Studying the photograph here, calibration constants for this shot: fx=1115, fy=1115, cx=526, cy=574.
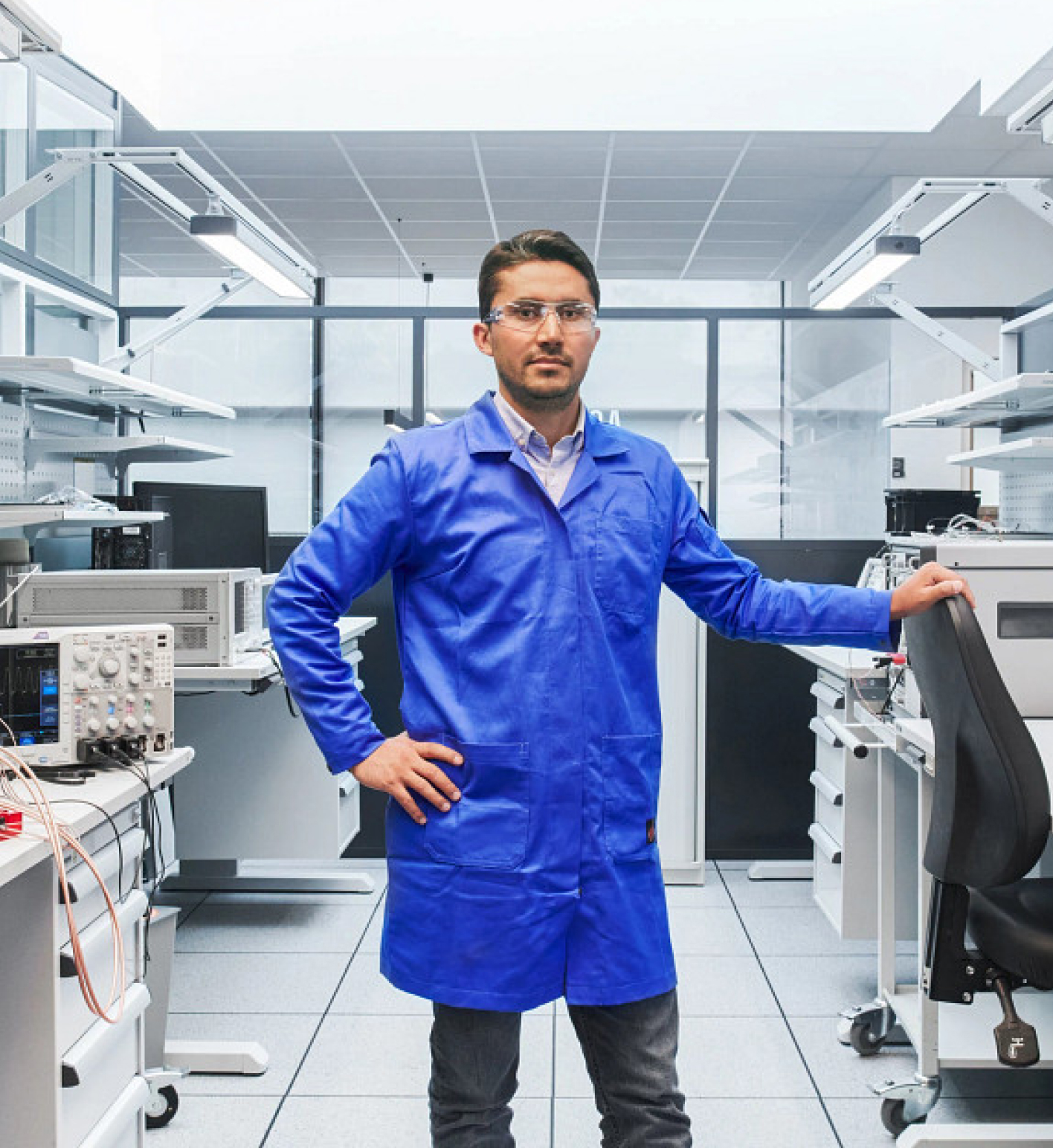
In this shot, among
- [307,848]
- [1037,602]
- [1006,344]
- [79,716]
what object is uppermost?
[1006,344]

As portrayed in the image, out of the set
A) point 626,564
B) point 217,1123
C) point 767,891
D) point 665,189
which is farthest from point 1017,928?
point 665,189

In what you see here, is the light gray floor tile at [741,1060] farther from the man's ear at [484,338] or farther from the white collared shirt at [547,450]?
the man's ear at [484,338]

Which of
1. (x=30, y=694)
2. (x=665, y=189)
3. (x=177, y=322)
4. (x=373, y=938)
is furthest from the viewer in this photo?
(x=665, y=189)

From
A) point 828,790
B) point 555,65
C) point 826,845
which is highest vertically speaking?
point 555,65

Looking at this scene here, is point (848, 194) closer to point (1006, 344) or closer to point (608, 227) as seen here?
point (608, 227)

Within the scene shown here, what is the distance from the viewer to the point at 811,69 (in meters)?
4.91

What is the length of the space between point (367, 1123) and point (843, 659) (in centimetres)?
146

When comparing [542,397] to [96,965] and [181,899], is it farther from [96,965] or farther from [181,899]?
[181,899]

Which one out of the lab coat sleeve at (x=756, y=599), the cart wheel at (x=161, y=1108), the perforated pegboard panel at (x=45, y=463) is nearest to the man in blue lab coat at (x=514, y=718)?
the lab coat sleeve at (x=756, y=599)

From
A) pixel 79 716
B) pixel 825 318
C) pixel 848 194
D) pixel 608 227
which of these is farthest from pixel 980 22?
pixel 79 716

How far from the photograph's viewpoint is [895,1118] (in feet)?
6.25

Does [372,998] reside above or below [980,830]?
below

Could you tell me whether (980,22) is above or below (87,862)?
above

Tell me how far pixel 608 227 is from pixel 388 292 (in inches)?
77.0
